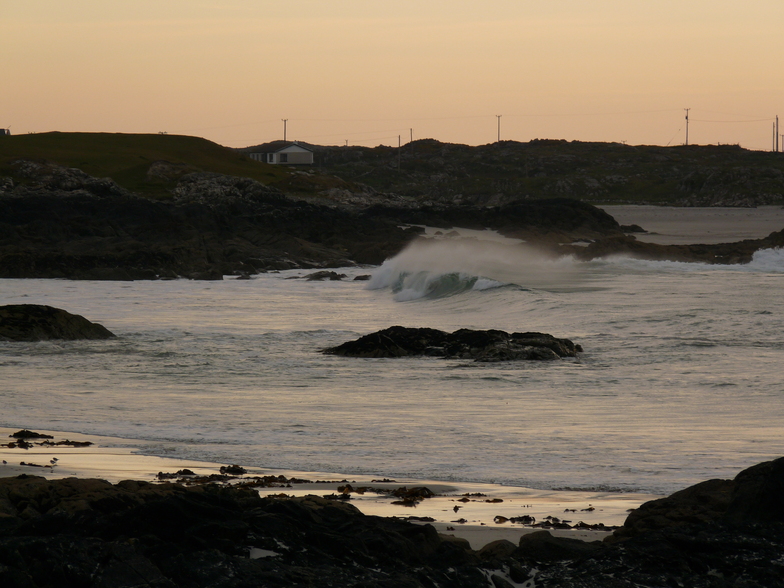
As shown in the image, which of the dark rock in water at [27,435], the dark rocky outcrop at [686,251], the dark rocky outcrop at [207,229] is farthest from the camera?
the dark rocky outcrop at [686,251]

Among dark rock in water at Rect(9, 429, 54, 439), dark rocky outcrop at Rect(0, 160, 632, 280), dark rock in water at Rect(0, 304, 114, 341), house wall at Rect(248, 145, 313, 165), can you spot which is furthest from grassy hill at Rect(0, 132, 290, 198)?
dark rock in water at Rect(9, 429, 54, 439)

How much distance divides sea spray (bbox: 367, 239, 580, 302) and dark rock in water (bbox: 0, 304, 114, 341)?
413 inches

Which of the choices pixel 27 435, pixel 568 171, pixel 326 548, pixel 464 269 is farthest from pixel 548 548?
pixel 568 171

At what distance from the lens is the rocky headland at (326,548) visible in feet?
12.3

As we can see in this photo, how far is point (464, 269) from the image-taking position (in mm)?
29188

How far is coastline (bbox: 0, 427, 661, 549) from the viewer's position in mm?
5301

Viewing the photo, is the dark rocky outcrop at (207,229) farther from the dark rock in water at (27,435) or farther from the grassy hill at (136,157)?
the dark rock in water at (27,435)

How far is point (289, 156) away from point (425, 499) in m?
109

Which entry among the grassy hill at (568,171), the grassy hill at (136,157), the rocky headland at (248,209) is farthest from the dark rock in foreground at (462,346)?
the grassy hill at (568,171)

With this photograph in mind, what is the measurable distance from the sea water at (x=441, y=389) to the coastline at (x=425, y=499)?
0.31 m

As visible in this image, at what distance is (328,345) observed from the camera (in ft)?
48.7

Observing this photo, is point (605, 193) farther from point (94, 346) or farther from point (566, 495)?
point (566, 495)

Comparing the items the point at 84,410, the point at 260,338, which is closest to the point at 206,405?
the point at 84,410

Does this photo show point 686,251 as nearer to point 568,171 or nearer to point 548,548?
point 548,548
